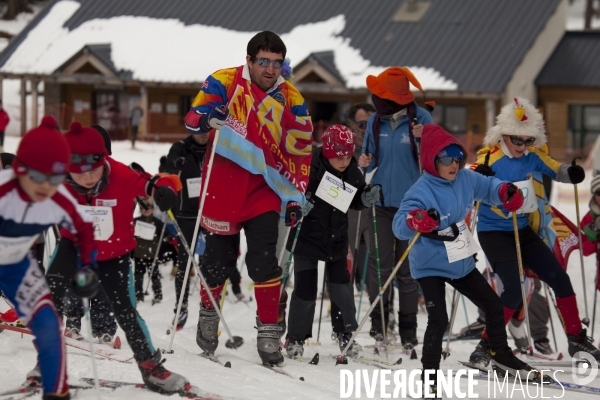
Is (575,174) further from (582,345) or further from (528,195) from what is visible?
(582,345)

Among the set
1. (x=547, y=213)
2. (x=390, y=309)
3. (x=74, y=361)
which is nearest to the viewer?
(x=74, y=361)

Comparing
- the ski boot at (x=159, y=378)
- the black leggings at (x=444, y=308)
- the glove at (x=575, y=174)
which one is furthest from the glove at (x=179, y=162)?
the glove at (x=575, y=174)

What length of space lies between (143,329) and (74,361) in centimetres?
74

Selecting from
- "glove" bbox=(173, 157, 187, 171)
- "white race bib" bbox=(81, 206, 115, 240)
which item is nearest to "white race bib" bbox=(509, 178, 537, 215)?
"glove" bbox=(173, 157, 187, 171)

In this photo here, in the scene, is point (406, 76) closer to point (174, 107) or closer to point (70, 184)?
point (70, 184)

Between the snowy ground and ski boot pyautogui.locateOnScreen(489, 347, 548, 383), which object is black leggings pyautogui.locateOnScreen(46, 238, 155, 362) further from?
ski boot pyautogui.locateOnScreen(489, 347, 548, 383)

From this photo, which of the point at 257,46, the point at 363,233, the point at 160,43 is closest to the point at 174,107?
the point at 160,43

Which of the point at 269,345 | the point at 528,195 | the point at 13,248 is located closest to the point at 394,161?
the point at 528,195

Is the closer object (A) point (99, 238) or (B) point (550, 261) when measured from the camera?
(A) point (99, 238)

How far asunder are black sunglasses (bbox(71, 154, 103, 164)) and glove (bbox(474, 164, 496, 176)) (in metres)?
2.87

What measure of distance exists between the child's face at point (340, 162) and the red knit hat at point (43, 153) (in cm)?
277

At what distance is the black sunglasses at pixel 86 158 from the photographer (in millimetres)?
4336

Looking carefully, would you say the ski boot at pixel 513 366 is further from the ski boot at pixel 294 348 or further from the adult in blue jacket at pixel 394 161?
the ski boot at pixel 294 348

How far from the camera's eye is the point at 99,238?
4574 mm
